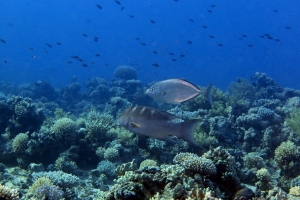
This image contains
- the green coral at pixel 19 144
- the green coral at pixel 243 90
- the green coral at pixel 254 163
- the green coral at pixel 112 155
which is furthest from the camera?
the green coral at pixel 243 90

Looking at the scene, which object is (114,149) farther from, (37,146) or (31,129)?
(31,129)

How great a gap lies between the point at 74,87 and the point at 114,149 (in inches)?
726

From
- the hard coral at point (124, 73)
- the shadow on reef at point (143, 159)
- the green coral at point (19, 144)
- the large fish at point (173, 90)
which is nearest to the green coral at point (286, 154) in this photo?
the shadow on reef at point (143, 159)

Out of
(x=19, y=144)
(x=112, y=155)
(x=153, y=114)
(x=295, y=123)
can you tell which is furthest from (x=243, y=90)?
(x=19, y=144)

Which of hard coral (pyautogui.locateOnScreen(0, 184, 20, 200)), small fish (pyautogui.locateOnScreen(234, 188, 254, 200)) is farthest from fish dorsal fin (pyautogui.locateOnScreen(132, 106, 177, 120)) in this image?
hard coral (pyautogui.locateOnScreen(0, 184, 20, 200))

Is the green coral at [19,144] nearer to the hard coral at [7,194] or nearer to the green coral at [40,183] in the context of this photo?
the green coral at [40,183]

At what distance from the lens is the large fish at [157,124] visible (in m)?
4.49

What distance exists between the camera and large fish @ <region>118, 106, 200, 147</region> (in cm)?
449

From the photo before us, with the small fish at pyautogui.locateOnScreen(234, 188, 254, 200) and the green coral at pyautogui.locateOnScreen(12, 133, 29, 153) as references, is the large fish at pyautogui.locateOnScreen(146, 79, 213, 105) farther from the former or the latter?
the green coral at pyautogui.locateOnScreen(12, 133, 29, 153)

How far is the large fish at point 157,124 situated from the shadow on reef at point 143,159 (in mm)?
427

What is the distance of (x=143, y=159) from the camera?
736 centimetres

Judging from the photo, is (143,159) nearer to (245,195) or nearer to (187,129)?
(187,129)

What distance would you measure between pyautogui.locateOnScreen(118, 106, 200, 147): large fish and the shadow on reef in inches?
16.8

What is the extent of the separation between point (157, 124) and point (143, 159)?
2.97 meters
